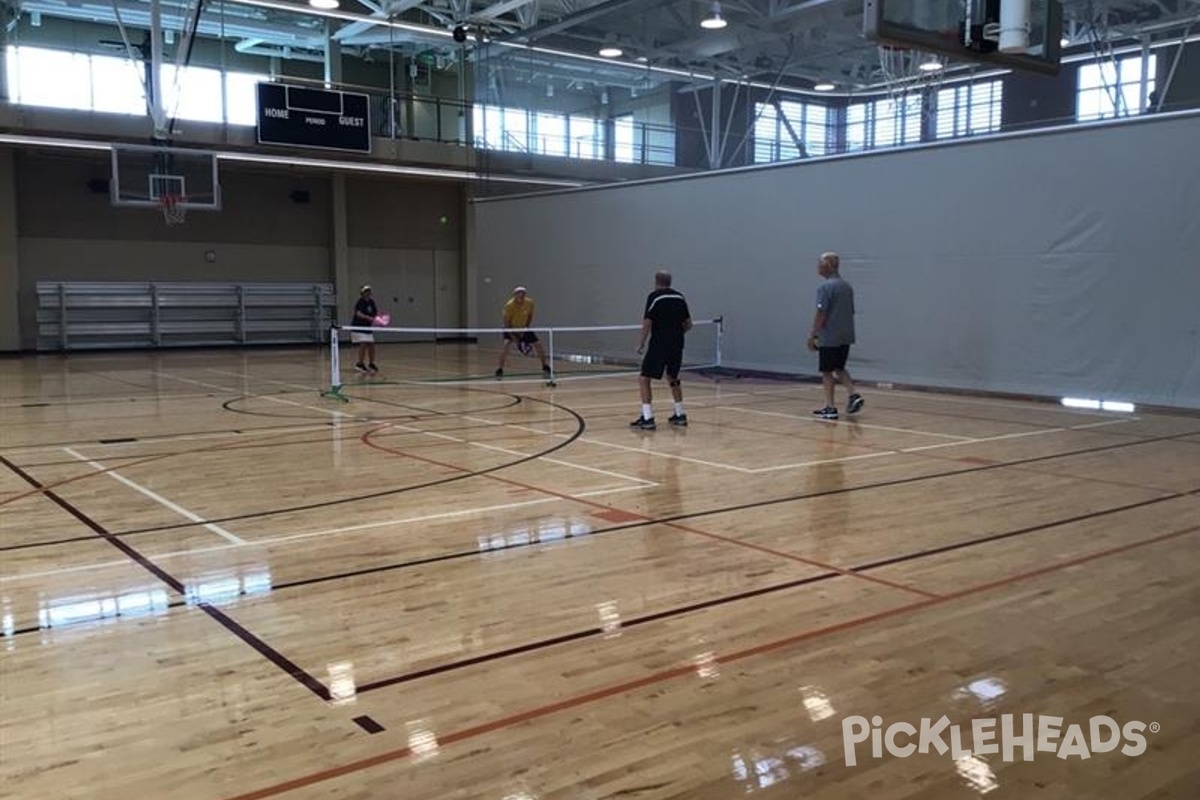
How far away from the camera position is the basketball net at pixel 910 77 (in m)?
17.2

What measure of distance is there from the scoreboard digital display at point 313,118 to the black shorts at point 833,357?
13.7m

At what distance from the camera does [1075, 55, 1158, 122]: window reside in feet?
43.7

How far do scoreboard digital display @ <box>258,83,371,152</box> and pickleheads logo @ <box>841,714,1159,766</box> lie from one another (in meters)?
19.8

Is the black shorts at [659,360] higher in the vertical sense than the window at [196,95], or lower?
lower

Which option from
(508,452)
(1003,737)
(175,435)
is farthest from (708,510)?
(175,435)

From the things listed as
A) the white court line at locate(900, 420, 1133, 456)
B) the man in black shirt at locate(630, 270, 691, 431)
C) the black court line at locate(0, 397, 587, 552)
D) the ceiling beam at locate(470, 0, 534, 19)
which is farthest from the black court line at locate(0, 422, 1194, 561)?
the ceiling beam at locate(470, 0, 534, 19)

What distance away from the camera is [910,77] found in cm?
1850

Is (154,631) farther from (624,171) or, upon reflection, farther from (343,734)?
(624,171)

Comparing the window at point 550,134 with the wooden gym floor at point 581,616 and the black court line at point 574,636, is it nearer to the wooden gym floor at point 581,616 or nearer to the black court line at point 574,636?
the wooden gym floor at point 581,616

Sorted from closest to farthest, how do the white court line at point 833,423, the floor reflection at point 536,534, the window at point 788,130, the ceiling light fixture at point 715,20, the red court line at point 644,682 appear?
the red court line at point 644,682
the floor reflection at point 536,534
the white court line at point 833,423
the window at point 788,130
the ceiling light fixture at point 715,20

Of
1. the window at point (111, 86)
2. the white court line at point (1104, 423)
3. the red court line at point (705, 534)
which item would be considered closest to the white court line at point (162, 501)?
the red court line at point (705, 534)

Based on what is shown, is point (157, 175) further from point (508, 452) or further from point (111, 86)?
point (508, 452)

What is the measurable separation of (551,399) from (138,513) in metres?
7.44

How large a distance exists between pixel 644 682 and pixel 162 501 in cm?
457
